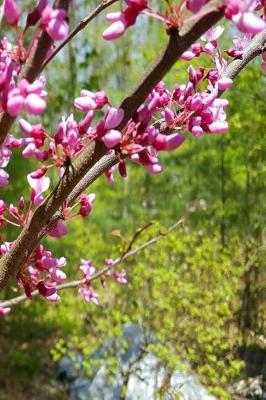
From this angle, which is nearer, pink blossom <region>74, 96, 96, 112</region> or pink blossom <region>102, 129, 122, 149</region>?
pink blossom <region>102, 129, 122, 149</region>

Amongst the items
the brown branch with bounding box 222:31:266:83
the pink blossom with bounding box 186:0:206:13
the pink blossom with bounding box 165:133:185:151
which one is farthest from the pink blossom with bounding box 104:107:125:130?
the brown branch with bounding box 222:31:266:83

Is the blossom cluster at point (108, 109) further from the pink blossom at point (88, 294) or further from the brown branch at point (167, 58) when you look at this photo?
the pink blossom at point (88, 294)

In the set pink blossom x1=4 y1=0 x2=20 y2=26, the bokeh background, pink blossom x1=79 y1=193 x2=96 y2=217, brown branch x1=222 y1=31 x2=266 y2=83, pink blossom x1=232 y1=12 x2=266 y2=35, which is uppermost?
pink blossom x1=4 y1=0 x2=20 y2=26

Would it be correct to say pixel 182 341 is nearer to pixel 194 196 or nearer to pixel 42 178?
pixel 42 178

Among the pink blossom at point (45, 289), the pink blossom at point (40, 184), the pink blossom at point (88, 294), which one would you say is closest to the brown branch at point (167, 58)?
the pink blossom at point (40, 184)

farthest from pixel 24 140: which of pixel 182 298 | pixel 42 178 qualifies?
pixel 182 298

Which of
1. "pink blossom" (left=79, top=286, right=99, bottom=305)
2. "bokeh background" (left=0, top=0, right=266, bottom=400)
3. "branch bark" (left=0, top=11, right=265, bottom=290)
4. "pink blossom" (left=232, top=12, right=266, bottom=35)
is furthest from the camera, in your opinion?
"bokeh background" (left=0, top=0, right=266, bottom=400)

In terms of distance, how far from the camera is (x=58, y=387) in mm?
8188

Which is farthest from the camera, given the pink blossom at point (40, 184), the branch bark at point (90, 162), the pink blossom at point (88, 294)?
the pink blossom at point (88, 294)

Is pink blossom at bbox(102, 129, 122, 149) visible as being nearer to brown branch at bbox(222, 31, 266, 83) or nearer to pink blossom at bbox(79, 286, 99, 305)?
brown branch at bbox(222, 31, 266, 83)

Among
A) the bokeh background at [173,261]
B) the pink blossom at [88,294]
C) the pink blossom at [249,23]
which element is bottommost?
the bokeh background at [173,261]

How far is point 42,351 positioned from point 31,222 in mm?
8436

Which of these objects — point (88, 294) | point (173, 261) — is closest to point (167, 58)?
point (88, 294)

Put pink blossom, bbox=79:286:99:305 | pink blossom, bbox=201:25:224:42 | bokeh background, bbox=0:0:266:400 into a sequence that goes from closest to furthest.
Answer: pink blossom, bbox=201:25:224:42
pink blossom, bbox=79:286:99:305
bokeh background, bbox=0:0:266:400
